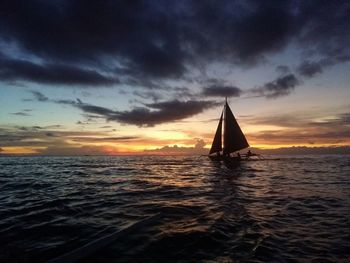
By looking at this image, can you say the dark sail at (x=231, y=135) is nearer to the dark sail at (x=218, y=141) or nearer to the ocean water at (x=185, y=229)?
the dark sail at (x=218, y=141)

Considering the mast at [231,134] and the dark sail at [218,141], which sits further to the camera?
the dark sail at [218,141]

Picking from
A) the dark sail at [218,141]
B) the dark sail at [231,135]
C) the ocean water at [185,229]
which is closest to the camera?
the ocean water at [185,229]

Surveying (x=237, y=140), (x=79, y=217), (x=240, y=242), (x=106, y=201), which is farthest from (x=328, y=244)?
(x=237, y=140)

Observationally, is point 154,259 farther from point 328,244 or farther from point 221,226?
point 328,244

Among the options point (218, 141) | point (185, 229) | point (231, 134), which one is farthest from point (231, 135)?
point (185, 229)

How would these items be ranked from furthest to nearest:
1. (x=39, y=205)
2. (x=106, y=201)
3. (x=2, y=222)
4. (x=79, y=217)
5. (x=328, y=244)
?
(x=106, y=201)
(x=39, y=205)
(x=79, y=217)
(x=2, y=222)
(x=328, y=244)

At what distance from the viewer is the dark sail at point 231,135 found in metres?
69.0

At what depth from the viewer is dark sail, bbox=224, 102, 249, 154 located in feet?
226

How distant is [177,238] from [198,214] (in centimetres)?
359

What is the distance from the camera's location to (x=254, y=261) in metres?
6.78

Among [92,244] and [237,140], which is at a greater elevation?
[237,140]

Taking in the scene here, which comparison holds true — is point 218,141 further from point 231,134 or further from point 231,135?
point 231,134

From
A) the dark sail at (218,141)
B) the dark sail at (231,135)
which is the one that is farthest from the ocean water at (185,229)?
the dark sail at (218,141)

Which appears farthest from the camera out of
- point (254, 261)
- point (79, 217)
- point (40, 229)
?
point (79, 217)
